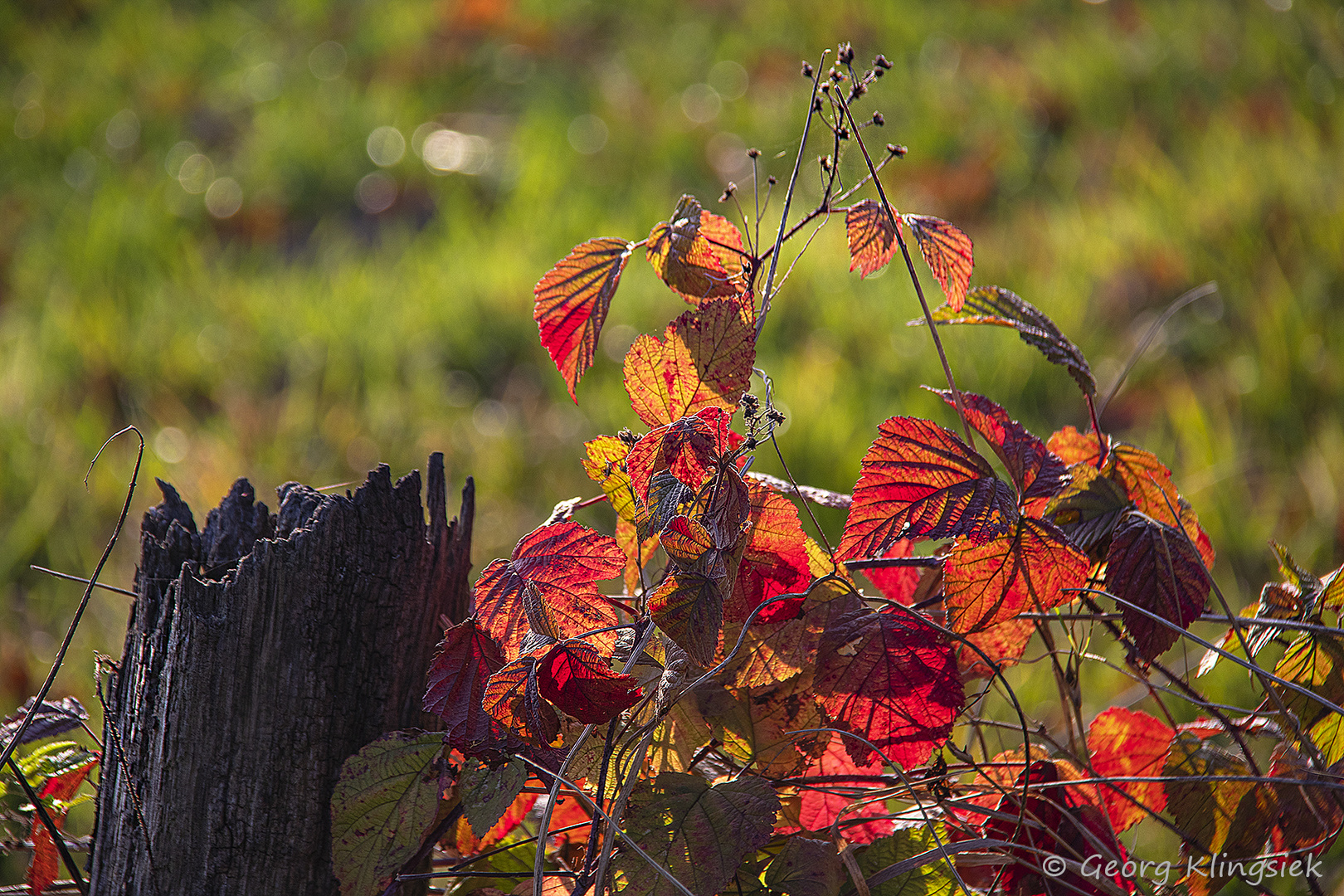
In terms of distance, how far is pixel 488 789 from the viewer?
0.70 m

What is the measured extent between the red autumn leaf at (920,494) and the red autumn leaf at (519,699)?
0.83 feet

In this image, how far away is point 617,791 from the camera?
753 mm

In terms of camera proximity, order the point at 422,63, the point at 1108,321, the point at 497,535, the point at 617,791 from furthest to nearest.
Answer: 1. the point at 422,63
2. the point at 1108,321
3. the point at 497,535
4. the point at 617,791

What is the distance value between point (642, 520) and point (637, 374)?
17cm

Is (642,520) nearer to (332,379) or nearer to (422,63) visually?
(332,379)

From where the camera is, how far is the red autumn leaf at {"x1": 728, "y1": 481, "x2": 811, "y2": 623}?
0.73m

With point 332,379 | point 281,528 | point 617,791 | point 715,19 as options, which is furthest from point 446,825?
point 715,19

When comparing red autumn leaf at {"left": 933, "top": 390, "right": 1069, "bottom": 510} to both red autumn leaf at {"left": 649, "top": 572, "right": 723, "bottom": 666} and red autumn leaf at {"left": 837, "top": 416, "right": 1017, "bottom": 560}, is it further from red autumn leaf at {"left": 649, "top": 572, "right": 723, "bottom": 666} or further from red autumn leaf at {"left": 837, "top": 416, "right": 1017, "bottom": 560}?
red autumn leaf at {"left": 649, "top": 572, "right": 723, "bottom": 666}

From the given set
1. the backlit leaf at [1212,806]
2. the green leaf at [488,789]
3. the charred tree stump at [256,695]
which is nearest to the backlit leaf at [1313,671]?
the backlit leaf at [1212,806]

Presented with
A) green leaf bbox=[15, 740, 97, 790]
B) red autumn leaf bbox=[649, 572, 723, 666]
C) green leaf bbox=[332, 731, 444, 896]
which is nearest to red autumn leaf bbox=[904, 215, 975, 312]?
red autumn leaf bbox=[649, 572, 723, 666]

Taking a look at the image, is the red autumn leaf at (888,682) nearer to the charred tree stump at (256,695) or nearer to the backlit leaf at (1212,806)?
Answer: the backlit leaf at (1212,806)

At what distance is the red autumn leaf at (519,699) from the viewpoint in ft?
2.24

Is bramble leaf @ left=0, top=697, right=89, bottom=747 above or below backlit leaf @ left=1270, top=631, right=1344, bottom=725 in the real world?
above

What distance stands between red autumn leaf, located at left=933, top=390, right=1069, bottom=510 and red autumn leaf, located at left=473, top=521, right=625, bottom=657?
0.31m
